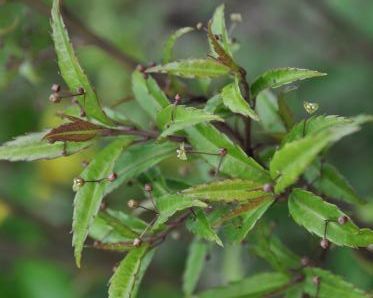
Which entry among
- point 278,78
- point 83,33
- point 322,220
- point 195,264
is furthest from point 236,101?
point 83,33

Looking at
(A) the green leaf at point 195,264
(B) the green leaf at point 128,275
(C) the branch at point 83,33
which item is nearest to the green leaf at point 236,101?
(B) the green leaf at point 128,275

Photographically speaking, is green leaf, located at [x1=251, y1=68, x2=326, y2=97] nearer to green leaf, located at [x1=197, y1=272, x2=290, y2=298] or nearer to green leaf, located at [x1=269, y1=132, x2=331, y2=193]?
green leaf, located at [x1=269, y1=132, x2=331, y2=193]

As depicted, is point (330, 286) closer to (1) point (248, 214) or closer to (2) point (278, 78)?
(1) point (248, 214)

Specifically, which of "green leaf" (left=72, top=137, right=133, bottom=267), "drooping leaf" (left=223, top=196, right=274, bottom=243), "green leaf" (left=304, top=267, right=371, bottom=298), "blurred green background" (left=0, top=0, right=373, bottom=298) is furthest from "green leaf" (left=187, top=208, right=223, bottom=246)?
"blurred green background" (left=0, top=0, right=373, bottom=298)

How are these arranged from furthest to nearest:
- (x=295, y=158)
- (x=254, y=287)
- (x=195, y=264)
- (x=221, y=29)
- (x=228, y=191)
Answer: (x=195, y=264) → (x=254, y=287) → (x=221, y=29) → (x=228, y=191) → (x=295, y=158)

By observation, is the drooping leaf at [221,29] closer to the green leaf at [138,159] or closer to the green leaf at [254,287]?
the green leaf at [138,159]

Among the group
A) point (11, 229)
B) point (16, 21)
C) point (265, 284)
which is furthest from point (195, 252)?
point (11, 229)

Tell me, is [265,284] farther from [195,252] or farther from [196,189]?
[196,189]
